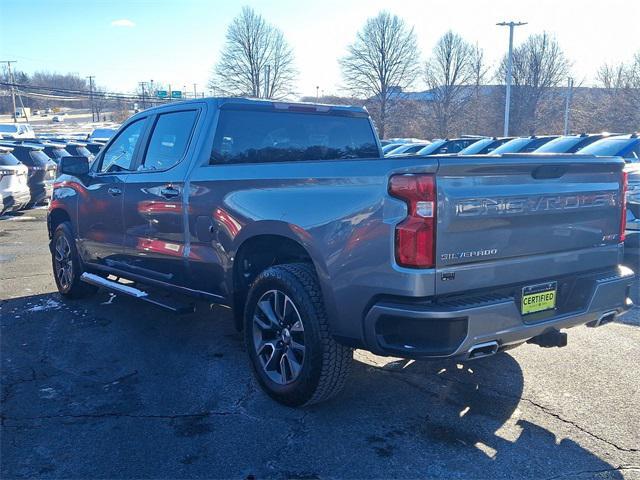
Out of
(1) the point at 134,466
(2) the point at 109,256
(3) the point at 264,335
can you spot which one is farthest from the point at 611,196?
(2) the point at 109,256

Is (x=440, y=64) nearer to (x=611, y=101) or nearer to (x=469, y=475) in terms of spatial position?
(x=611, y=101)

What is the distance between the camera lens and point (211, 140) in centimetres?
464

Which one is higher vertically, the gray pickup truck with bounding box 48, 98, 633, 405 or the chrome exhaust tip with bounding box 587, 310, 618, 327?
the gray pickup truck with bounding box 48, 98, 633, 405

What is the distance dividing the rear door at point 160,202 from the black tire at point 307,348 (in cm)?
117

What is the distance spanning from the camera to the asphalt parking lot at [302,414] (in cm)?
316

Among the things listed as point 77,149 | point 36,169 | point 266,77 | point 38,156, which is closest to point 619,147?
point 36,169

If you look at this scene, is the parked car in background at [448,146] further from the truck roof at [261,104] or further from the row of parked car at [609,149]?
the truck roof at [261,104]

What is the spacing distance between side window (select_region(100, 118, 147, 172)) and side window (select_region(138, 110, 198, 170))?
12.5 inches

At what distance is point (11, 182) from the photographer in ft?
42.8

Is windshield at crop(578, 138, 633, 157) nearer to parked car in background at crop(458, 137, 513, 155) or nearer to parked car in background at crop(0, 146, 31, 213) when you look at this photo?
parked car in background at crop(458, 137, 513, 155)

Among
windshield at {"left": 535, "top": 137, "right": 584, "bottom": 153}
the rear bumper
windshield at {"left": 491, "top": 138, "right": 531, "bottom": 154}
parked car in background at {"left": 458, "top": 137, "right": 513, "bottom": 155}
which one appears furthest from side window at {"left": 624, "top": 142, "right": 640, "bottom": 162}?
the rear bumper

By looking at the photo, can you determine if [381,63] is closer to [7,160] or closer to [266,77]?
[266,77]

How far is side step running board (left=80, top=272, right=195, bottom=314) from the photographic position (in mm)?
4695

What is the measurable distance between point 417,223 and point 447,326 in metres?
0.55
